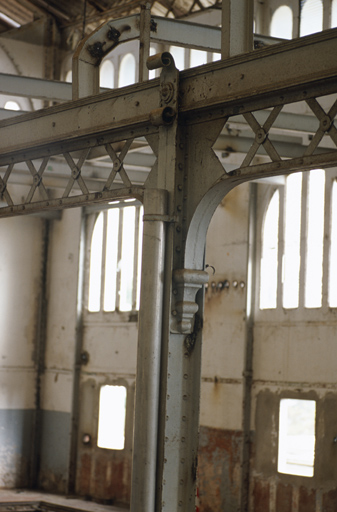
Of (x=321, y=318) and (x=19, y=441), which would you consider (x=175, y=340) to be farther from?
(x=19, y=441)

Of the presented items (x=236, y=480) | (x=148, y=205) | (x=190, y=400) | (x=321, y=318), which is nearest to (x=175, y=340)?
(x=190, y=400)

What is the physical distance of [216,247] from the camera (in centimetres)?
1408

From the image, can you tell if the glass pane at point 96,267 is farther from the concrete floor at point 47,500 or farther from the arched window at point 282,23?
the arched window at point 282,23

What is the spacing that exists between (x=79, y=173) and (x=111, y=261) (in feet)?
28.8

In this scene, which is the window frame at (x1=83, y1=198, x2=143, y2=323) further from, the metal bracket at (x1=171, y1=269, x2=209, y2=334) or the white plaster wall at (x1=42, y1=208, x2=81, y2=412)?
the metal bracket at (x1=171, y1=269, x2=209, y2=334)

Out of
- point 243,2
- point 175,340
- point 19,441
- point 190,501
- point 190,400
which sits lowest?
point 19,441

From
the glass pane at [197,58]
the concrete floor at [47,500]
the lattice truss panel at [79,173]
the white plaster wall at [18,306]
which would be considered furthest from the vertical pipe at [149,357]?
the white plaster wall at [18,306]

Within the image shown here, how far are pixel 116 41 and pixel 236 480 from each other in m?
8.00

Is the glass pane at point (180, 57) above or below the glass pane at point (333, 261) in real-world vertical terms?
above

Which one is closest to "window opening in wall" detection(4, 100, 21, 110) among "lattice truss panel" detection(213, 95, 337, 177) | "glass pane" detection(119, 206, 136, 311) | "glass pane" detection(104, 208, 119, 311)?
"glass pane" detection(104, 208, 119, 311)

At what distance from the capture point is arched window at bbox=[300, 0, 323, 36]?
12859mm

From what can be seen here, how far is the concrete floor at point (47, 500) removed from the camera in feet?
49.7

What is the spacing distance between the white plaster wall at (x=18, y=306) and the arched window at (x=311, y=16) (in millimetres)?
8232

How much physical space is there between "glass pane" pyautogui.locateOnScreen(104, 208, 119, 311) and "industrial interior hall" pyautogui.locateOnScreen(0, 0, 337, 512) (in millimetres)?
46
